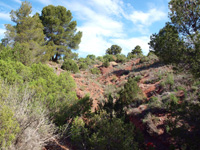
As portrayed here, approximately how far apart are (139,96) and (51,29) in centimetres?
1800

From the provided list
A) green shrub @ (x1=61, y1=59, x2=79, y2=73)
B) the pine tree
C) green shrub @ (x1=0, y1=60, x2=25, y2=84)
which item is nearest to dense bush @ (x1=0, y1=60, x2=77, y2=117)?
green shrub @ (x1=0, y1=60, x2=25, y2=84)

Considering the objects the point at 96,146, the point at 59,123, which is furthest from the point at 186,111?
the point at 59,123

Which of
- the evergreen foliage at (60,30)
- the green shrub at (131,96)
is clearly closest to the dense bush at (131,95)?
the green shrub at (131,96)

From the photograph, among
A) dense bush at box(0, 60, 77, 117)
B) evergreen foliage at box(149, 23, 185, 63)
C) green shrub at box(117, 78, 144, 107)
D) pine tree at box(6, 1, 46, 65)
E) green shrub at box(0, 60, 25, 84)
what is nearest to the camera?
evergreen foliage at box(149, 23, 185, 63)

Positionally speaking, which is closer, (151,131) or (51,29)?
(151,131)

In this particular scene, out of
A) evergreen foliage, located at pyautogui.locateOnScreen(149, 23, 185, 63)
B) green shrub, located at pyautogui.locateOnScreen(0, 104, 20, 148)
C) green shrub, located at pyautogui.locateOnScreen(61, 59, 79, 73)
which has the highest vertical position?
green shrub, located at pyautogui.locateOnScreen(61, 59, 79, 73)

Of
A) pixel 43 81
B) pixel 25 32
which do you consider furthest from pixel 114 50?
pixel 43 81

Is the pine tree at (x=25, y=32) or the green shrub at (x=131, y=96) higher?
the pine tree at (x=25, y=32)

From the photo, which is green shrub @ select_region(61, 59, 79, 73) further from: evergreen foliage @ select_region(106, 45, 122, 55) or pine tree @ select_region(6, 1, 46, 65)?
evergreen foliage @ select_region(106, 45, 122, 55)

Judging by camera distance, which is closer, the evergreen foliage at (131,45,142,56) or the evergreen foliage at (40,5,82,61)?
the evergreen foliage at (40,5,82,61)

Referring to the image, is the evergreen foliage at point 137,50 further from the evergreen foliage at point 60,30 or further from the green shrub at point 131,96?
the green shrub at point 131,96

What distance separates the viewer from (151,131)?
8.12 metres

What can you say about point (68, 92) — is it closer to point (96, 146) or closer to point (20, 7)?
point (96, 146)

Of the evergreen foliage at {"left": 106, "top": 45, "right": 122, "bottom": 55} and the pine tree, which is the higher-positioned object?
the evergreen foliage at {"left": 106, "top": 45, "right": 122, "bottom": 55}
